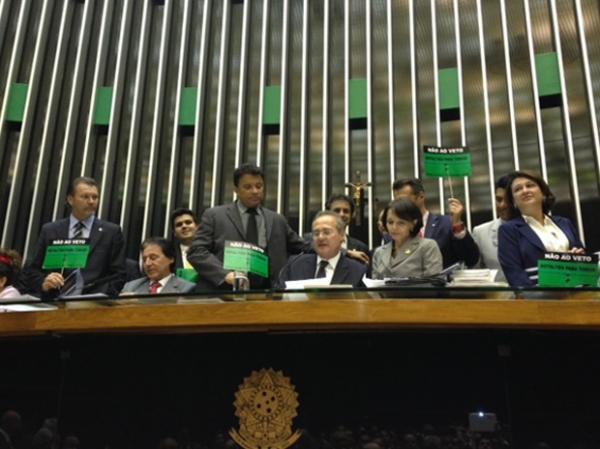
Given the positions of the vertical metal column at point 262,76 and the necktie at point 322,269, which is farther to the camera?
the vertical metal column at point 262,76

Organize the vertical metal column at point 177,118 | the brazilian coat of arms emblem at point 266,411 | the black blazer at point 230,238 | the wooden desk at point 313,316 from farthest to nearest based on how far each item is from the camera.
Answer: the vertical metal column at point 177,118
the black blazer at point 230,238
the brazilian coat of arms emblem at point 266,411
the wooden desk at point 313,316

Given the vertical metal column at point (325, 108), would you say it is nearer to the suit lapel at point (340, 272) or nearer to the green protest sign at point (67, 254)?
the suit lapel at point (340, 272)

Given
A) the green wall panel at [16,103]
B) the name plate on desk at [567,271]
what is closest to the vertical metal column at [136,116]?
the green wall panel at [16,103]


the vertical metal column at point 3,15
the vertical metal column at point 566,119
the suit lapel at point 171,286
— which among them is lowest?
the suit lapel at point 171,286

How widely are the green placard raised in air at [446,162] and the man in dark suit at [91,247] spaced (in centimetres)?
152

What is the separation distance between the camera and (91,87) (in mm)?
6133

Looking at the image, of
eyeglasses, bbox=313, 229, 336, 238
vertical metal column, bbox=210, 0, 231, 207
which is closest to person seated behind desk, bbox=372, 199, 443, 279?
eyeglasses, bbox=313, 229, 336, 238

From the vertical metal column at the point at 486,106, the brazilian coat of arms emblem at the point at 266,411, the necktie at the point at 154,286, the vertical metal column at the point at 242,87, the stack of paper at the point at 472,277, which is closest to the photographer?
the brazilian coat of arms emblem at the point at 266,411

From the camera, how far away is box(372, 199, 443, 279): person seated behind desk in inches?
91.4

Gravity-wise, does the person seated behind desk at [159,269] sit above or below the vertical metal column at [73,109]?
below

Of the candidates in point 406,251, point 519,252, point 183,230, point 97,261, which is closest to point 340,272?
point 406,251

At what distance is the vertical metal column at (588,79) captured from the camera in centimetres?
506

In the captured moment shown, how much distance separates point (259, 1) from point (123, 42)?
144 centimetres

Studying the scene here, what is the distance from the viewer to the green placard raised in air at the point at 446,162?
8.68 feet
